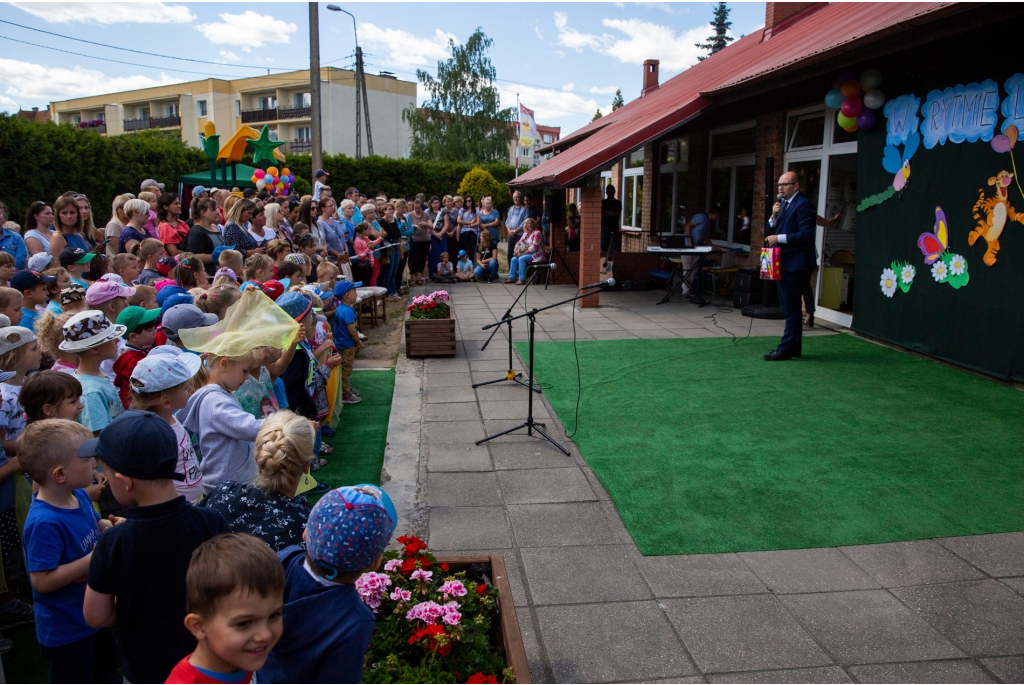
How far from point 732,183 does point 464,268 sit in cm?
604

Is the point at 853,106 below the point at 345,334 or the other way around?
the other way around

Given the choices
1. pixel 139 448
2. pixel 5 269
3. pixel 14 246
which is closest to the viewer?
pixel 139 448

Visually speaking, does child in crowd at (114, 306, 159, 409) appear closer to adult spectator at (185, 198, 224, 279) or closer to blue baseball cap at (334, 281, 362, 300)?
blue baseball cap at (334, 281, 362, 300)

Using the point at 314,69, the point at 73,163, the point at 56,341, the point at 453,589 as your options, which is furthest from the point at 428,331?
the point at 314,69

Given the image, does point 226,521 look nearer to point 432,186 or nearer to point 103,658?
point 103,658

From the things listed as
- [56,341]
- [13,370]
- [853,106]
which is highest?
[853,106]

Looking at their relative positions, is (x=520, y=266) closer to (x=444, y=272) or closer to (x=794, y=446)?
(x=444, y=272)

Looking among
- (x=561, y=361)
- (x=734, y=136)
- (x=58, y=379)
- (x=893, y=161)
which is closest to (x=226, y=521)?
(x=58, y=379)

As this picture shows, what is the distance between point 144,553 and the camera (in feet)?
6.66

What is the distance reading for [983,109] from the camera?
7012mm

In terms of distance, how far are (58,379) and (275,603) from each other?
184 centimetres

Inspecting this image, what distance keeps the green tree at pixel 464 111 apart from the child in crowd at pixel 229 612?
140 feet

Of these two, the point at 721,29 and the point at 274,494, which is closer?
the point at 274,494

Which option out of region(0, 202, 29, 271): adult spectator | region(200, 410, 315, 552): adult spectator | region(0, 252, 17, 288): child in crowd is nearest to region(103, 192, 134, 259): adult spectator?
region(0, 202, 29, 271): adult spectator
